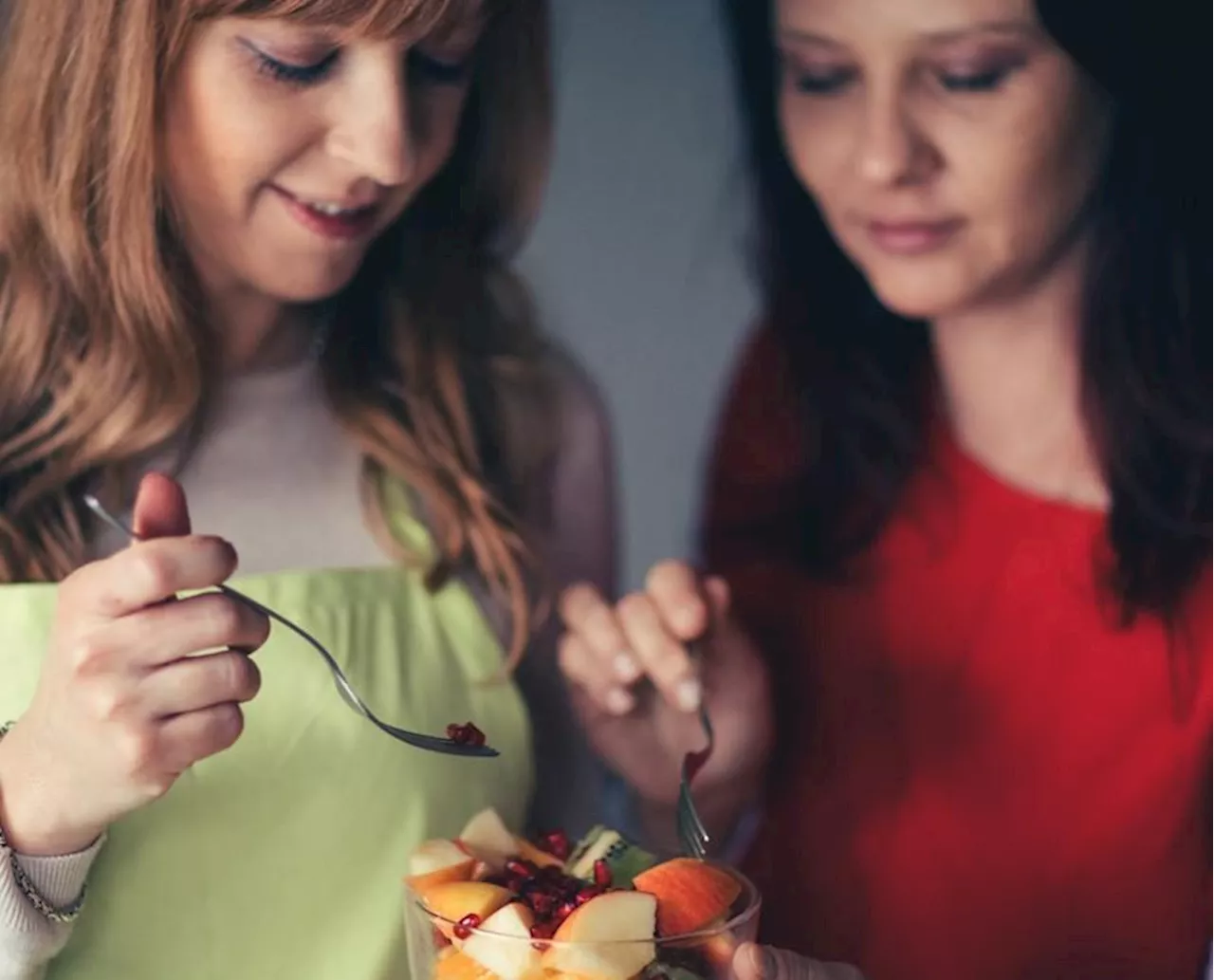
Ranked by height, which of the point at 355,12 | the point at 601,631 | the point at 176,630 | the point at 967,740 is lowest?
the point at 967,740

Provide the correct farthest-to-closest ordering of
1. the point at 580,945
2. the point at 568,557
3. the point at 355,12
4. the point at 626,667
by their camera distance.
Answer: the point at 568,557 → the point at 626,667 → the point at 355,12 → the point at 580,945

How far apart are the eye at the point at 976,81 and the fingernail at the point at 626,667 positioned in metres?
0.35

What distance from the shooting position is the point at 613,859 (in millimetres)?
737

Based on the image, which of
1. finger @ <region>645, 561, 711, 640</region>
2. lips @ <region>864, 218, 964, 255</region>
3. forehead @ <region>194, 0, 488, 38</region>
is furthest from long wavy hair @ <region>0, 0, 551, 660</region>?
lips @ <region>864, 218, 964, 255</region>

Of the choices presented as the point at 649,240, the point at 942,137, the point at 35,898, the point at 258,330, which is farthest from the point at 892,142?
the point at 35,898

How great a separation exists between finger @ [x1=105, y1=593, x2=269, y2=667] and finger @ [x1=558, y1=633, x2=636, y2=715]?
23cm

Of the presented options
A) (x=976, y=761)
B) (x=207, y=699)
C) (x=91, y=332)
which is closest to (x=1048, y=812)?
(x=976, y=761)

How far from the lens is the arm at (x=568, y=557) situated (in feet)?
3.00

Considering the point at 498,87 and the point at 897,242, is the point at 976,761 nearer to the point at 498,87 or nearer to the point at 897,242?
the point at 897,242

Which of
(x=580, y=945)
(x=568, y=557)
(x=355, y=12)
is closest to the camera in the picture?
(x=580, y=945)

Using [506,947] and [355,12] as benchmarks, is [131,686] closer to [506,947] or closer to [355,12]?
[506,947]

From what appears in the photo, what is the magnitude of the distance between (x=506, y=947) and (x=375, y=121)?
41 centimetres

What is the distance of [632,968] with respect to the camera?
618mm

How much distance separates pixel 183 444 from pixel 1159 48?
0.56m
